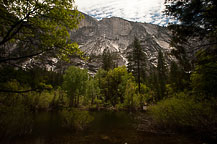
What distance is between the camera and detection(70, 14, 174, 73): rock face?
411 feet

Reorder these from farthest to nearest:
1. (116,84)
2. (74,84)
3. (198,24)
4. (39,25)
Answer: (116,84) → (74,84) → (198,24) → (39,25)

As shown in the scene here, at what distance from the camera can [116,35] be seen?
14412 cm

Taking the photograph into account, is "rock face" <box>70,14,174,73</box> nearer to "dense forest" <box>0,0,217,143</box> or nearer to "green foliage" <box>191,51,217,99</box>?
"green foliage" <box>191,51,217,99</box>

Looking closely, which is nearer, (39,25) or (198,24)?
(39,25)

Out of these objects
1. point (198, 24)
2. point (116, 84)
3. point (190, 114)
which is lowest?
point (190, 114)

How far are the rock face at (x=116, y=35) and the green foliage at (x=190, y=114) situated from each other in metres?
112

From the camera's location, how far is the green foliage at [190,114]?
568 cm

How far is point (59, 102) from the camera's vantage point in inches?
1000

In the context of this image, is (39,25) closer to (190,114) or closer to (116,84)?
(190,114)

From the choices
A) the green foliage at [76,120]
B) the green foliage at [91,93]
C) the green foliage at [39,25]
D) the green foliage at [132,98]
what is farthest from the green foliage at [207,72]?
the green foliage at [91,93]

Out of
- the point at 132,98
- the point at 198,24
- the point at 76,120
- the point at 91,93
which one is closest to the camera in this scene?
the point at 198,24

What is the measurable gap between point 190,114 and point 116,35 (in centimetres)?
14580

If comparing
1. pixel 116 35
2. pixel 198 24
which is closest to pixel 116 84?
pixel 198 24

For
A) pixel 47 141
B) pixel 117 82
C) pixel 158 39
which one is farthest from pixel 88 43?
pixel 47 141
